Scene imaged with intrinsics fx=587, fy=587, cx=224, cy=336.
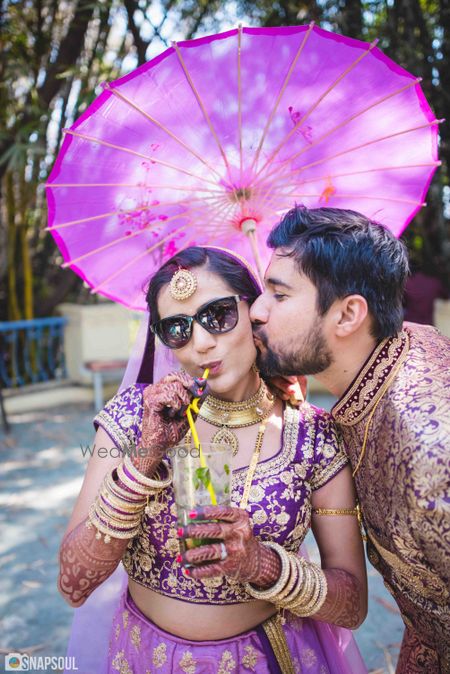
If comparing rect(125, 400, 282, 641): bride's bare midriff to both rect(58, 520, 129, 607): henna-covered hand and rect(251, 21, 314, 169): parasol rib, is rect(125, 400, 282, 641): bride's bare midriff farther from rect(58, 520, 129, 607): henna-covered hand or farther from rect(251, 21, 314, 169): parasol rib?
rect(251, 21, 314, 169): parasol rib

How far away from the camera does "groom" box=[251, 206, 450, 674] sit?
137cm

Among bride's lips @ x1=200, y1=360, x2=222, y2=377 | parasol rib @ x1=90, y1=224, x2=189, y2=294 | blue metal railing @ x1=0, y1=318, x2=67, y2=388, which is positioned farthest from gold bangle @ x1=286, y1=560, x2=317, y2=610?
blue metal railing @ x1=0, y1=318, x2=67, y2=388

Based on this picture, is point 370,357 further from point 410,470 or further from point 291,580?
point 291,580

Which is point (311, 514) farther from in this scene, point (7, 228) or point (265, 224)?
point (7, 228)

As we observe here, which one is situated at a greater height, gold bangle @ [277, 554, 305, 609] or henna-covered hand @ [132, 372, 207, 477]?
henna-covered hand @ [132, 372, 207, 477]

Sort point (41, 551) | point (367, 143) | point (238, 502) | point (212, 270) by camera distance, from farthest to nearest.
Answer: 1. point (41, 551)
2. point (367, 143)
3. point (212, 270)
4. point (238, 502)

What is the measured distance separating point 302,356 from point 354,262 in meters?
0.28

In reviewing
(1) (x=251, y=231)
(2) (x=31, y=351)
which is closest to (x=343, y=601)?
(1) (x=251, y=231)

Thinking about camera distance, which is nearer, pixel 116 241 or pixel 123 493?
pixel 123 493

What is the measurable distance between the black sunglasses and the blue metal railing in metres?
6.34

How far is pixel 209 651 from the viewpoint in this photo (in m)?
1.56

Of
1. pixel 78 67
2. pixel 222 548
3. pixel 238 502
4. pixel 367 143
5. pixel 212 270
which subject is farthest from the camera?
pixel 78 67

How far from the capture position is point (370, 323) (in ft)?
5.07

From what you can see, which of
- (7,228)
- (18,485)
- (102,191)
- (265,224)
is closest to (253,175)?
(265,224)
